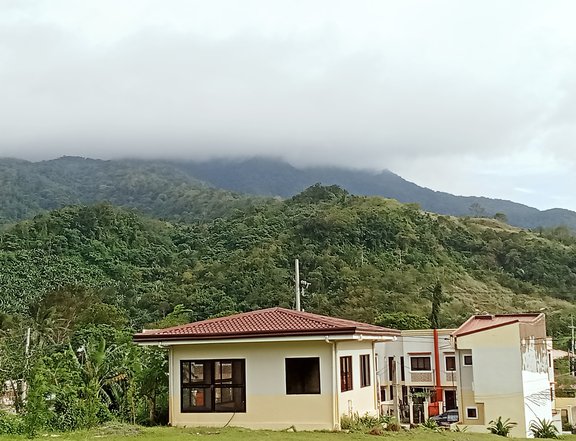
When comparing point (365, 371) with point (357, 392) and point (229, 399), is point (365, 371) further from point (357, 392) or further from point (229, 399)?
point (229, 399)

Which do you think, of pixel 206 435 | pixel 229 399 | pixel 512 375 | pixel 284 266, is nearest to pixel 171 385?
pixel 229 399

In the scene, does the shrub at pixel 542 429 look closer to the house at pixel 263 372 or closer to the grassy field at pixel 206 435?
the grassy field at pixel 206 435

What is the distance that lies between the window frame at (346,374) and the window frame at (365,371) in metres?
1.25

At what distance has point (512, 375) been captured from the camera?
105 ft

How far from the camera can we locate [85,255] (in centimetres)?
6862

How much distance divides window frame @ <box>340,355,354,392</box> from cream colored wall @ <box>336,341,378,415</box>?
10 centimetres

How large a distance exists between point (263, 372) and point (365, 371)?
3.88 m

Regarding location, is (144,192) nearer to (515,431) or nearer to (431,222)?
(431,222)

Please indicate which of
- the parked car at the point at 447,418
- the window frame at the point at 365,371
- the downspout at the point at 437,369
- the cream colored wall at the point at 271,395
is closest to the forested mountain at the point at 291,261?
the downspout at the point at 437,369

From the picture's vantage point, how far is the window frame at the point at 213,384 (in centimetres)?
1744

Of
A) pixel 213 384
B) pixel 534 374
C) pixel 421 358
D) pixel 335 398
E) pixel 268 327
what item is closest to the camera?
pixel 335 398

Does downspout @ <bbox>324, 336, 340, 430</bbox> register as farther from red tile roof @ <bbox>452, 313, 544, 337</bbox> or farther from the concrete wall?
red tile roof @ <bbox>452, 313, 544, 337</bbox>

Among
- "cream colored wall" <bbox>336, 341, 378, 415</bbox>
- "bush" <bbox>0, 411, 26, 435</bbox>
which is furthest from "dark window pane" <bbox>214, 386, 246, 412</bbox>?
"bush" <bbox>0, 411, 26, 435</bbox>

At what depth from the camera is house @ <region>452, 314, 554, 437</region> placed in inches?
1231
